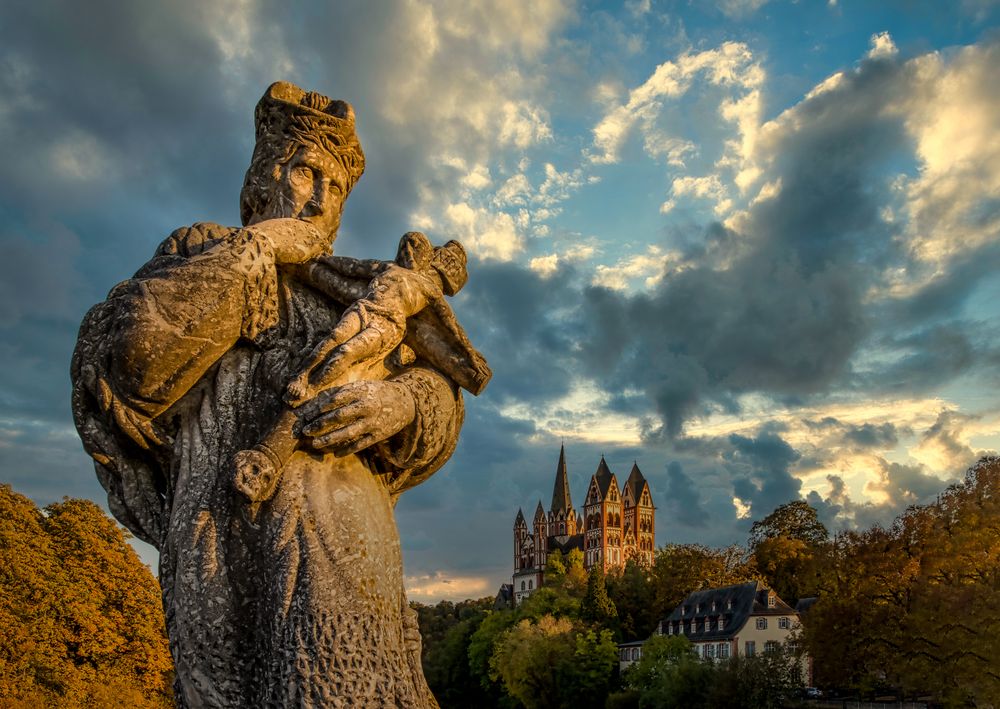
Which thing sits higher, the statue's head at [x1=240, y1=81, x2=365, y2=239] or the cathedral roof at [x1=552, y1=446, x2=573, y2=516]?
the cathedral roof at [x1=552, y1=446, x2=573, y2=516]

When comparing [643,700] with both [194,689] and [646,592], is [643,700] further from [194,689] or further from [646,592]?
[194,689]

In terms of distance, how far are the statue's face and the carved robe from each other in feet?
1.65

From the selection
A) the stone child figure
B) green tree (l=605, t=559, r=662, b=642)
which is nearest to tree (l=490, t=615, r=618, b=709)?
green tree (l=605, t=559, r=662, b=642)

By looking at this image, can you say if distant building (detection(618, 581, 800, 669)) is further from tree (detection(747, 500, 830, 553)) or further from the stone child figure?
the stone child figure

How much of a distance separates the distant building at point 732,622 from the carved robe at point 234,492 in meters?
61.5

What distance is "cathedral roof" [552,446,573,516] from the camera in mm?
171500

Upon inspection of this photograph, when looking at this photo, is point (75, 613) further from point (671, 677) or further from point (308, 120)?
point (308, 120)

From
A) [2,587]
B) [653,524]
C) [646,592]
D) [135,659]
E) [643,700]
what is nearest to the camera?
[2,587]

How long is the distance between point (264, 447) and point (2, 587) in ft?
98.1

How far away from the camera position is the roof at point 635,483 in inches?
6491

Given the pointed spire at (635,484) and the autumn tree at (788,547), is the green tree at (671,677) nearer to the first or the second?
the autumn tree at (788,547)

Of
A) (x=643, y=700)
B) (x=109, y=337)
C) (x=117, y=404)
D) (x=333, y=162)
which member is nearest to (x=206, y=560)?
(x=117, y=404)

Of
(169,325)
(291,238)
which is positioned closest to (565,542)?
(291,238)

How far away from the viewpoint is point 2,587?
99.7 feet
